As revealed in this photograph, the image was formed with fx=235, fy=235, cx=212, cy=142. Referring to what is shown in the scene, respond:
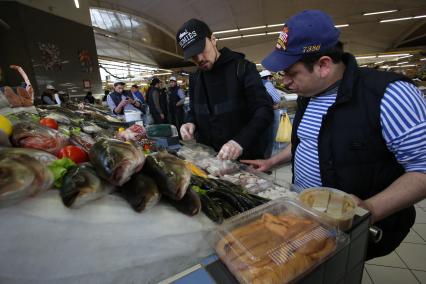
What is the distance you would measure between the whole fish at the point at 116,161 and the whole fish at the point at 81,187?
0.03 m

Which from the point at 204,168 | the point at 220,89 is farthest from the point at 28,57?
the point at 204,168

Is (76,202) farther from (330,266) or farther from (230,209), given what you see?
(330,266)

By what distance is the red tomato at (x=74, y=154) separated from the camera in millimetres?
826

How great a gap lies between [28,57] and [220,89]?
6.07m

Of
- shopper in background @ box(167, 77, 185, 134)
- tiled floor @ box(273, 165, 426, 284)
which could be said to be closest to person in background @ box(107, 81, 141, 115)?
shopper in background @ box(167, 77, 185, 134)

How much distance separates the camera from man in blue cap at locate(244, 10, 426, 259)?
1004 mm

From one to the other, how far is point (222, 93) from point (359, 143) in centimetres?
112

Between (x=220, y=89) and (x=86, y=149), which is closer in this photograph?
(x=86, y=149)

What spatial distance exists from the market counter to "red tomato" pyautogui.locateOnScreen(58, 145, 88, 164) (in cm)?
51

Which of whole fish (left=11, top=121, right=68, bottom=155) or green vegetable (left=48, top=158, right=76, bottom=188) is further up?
whole fish (left=11, top=121, right=68, bottom=155)

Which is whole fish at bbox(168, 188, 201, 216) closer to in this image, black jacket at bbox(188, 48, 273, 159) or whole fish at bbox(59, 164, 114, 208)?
whole fish at bbox(59, 164, 114, 208)

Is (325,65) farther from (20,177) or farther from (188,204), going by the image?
(20,177)

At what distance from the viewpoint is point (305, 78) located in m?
1.18

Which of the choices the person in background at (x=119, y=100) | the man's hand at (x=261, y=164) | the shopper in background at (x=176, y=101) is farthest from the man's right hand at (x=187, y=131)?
the shopper in background at (x=176, y=101)
